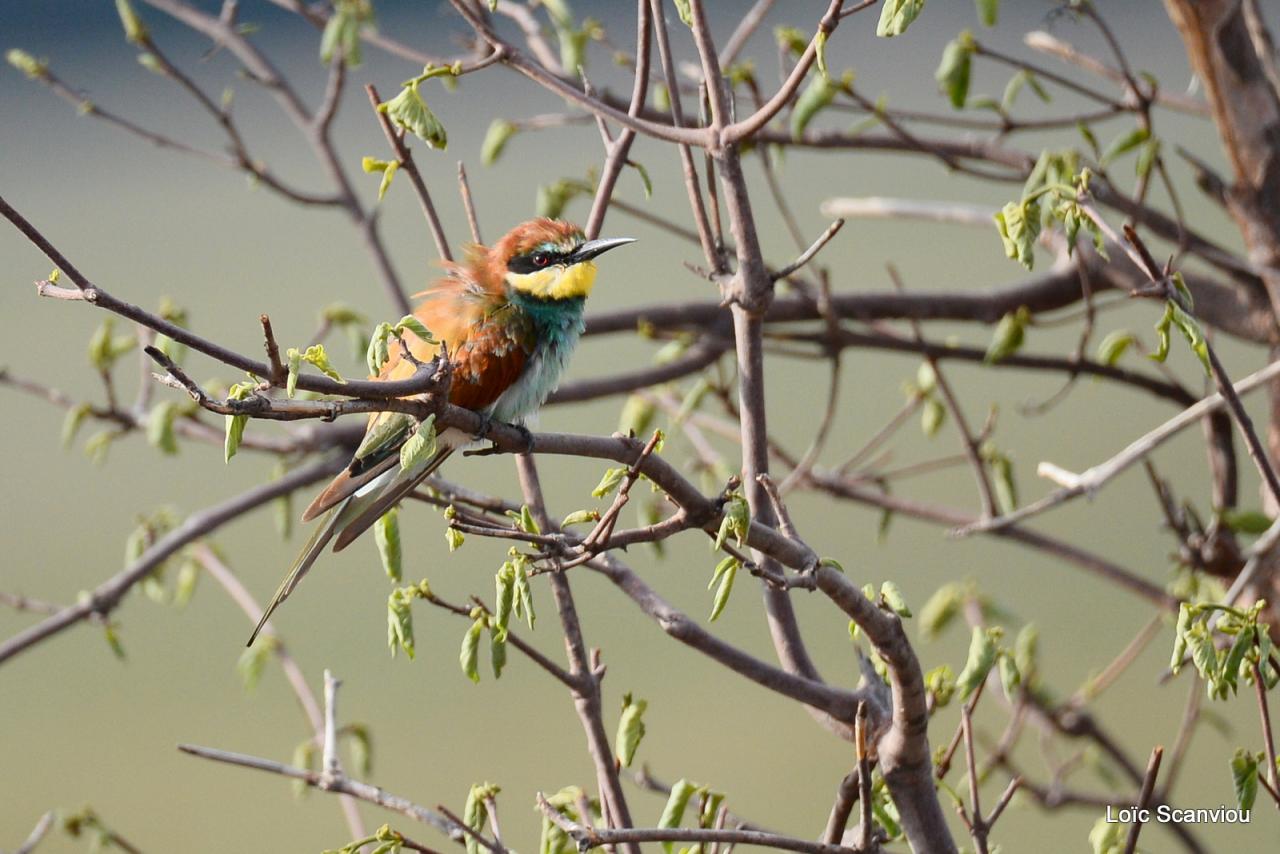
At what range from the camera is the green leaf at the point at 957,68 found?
161cm

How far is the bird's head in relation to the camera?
1.63m

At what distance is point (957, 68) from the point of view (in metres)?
1.62

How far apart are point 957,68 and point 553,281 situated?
56cm

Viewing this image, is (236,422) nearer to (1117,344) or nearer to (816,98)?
(816,98)

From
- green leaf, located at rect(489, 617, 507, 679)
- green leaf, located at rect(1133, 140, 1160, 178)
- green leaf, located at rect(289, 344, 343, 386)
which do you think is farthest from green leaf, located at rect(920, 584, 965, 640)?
green leaf, located at rect(289, 344, 343, 386)

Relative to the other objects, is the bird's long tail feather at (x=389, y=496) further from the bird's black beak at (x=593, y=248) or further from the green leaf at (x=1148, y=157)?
the green leaf at (x=1148, y=157)

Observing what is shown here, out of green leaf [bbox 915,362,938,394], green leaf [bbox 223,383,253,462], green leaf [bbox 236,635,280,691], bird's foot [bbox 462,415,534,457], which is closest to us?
green leaf [bbox 223,383,253,462]

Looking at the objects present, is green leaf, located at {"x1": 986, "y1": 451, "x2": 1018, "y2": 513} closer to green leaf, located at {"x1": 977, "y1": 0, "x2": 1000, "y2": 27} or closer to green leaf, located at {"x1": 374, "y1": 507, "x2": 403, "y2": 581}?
green leaf, located at {"x1": 977, "y1": 0, "x2": 1000, "y2": 27}

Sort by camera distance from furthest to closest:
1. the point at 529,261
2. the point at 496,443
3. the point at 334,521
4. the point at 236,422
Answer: the point at 529,261, the point at 334,521, the point at 496,443, the point at 236,422

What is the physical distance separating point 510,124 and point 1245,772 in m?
1.25

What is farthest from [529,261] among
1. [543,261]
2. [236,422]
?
[236,422]

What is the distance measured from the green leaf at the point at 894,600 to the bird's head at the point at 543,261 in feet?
2.45

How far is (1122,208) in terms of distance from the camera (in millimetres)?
1656

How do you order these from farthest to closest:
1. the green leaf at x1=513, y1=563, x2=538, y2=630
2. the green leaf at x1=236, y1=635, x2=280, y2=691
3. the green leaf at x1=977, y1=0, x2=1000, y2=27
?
the green leaf at x1=236, y1=635, x2=280, y2=691 → the green leaf at x1=977, y1=0, x2=1000, y2=27 → the green leaf at x1=513, y1=563, x2=538, y2=630
